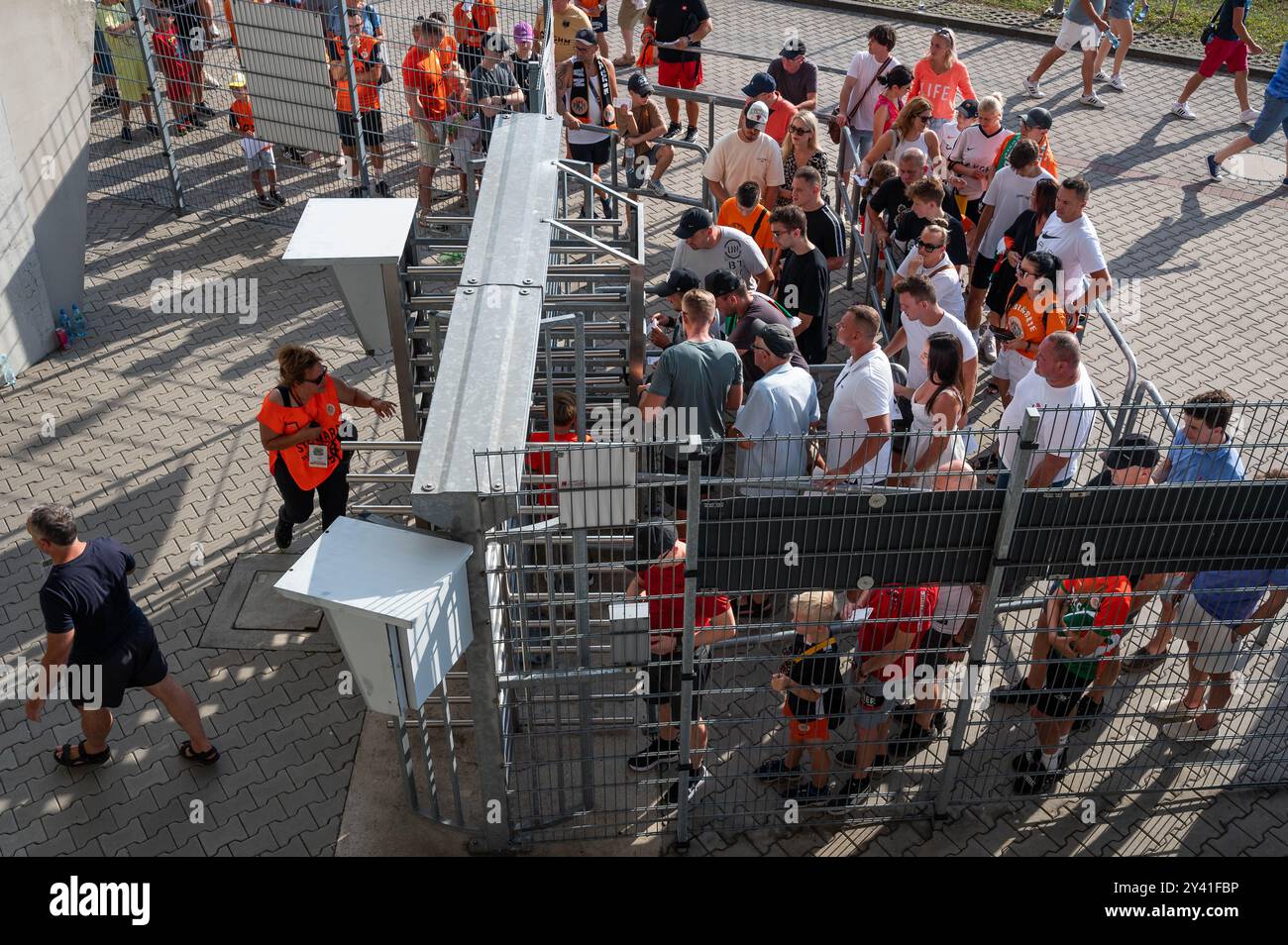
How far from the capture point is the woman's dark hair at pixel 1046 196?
28.9 ft

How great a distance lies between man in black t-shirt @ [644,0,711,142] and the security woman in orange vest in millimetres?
6714

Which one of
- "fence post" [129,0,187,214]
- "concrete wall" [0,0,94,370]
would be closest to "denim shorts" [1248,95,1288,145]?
"fence post" [129,0,187,214]

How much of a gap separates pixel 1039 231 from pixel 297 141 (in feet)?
22.7

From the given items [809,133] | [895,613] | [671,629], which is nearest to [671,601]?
[671,629]

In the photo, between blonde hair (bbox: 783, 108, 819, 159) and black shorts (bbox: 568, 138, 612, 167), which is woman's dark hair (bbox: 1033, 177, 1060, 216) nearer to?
blonde hair (bbox: 783, 108, 819, 159)

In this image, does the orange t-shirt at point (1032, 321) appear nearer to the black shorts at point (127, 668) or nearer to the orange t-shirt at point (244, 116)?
the black shorts at point (127, 668)

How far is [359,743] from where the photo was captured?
6645 mm

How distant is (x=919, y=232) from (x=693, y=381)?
9.23 feet

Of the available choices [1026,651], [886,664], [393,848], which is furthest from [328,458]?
[1026,651]

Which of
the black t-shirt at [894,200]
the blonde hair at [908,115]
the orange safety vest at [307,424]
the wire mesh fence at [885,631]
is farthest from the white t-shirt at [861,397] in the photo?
the blonde hair at [908,115]

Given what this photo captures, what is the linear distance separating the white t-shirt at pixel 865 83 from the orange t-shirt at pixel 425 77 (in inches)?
149

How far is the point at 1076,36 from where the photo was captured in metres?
13.9

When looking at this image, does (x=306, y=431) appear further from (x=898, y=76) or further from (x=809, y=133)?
(x=898, y=76)

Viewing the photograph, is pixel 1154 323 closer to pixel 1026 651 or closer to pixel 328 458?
pixel 1026 651
